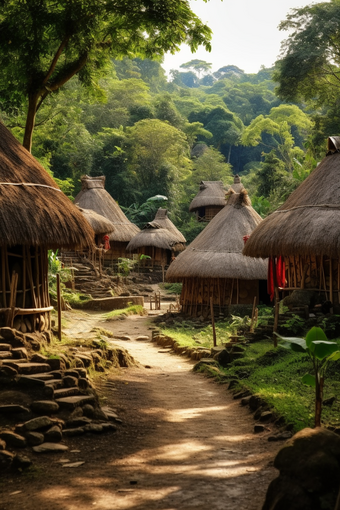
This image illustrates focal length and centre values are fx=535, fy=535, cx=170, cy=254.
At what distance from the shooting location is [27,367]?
7375 mm

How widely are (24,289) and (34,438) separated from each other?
377 centimetres

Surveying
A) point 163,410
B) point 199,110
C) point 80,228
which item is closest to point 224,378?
point 163,410

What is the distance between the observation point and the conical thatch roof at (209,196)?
1479 inches

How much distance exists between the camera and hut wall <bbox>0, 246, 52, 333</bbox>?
8656 mm

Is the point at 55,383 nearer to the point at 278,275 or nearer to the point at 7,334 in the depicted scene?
the point at 7,334

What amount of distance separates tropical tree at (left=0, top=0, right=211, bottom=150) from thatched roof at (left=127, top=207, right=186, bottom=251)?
17.1 meters

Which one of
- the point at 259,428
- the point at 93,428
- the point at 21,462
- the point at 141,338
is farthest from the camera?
the point at 141,338

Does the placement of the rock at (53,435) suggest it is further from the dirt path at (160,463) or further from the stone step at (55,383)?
the stone step at (55,383)

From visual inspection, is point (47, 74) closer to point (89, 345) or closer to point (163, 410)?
point (89, 345)

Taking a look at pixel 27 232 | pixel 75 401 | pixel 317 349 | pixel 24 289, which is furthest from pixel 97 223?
pixel 317 349

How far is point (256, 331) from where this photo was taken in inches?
496

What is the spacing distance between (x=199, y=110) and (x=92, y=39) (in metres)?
47.4

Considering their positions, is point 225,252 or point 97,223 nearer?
point 225,252

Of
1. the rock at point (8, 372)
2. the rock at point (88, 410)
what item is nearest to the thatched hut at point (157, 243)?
the rock at point (8, 372)
